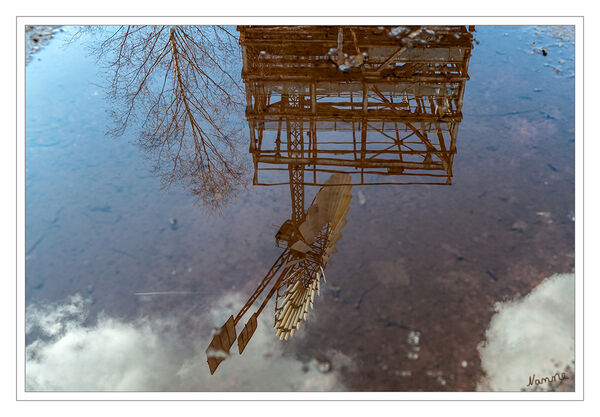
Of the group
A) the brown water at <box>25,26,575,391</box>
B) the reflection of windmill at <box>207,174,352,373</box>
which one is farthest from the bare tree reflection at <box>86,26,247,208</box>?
the reflection of windmill at <box>207,174,352,373</box>

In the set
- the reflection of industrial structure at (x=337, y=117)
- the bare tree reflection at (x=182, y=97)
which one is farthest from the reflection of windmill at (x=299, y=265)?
the bare tree reflection at (x=182, y=97)

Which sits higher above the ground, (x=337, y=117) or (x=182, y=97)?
(x=182, y=97)

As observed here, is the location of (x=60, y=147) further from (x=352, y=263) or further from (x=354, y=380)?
(x=354, y=380)

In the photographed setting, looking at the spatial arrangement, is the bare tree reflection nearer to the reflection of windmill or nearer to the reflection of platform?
the reflection of platform

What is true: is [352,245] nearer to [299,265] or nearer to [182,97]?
[299,265]

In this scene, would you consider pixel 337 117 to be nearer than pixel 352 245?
No

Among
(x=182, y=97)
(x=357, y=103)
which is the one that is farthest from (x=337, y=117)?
(x=182, y=97)

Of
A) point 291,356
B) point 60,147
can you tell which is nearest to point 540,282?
point 291,356
